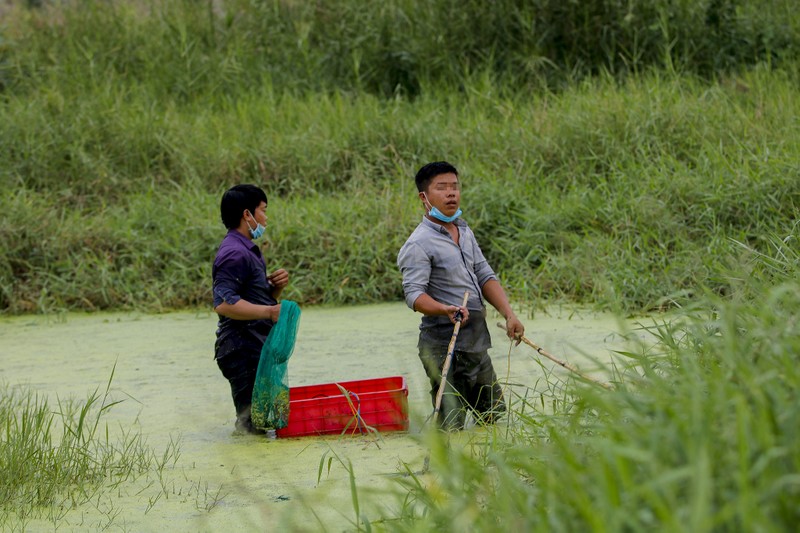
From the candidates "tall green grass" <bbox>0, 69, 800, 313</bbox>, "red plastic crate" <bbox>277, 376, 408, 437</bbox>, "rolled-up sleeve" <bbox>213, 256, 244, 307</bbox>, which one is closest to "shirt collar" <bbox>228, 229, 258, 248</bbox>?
"rolled-up sleeve" <bbox>213, 256, 244, 307</bbox>

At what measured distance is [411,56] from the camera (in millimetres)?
10148

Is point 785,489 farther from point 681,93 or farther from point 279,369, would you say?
point 681,93

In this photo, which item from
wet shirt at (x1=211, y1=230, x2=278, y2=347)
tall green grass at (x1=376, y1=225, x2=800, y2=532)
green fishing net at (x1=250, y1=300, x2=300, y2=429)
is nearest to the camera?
tall green grass at (x1=376, y1=225, x2=800, y2=532)

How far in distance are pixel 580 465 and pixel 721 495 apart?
0.29 m

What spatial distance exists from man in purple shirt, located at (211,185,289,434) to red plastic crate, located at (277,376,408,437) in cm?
22

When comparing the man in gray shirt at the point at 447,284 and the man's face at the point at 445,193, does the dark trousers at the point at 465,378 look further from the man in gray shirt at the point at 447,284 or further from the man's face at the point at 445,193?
the man's face at the point at 445,193

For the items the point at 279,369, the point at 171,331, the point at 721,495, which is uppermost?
the point at 721,495

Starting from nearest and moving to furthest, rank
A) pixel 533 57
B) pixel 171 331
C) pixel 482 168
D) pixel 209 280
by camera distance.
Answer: pixel 171 331 → pixel 209 280 → pixel 482 168 → pixel 533 57

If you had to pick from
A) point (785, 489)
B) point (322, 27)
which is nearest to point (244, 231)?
point (785, 489)

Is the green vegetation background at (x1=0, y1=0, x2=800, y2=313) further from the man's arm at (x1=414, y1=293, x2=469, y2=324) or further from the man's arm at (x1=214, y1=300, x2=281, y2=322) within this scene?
the man's arm at (x1=214, y1=300, x2=281, y2=322)

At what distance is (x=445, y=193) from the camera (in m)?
4.37

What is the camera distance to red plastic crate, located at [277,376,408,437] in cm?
432

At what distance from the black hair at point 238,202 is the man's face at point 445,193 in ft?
2.42

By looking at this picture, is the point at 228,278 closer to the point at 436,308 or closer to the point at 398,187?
the point at 436,308
